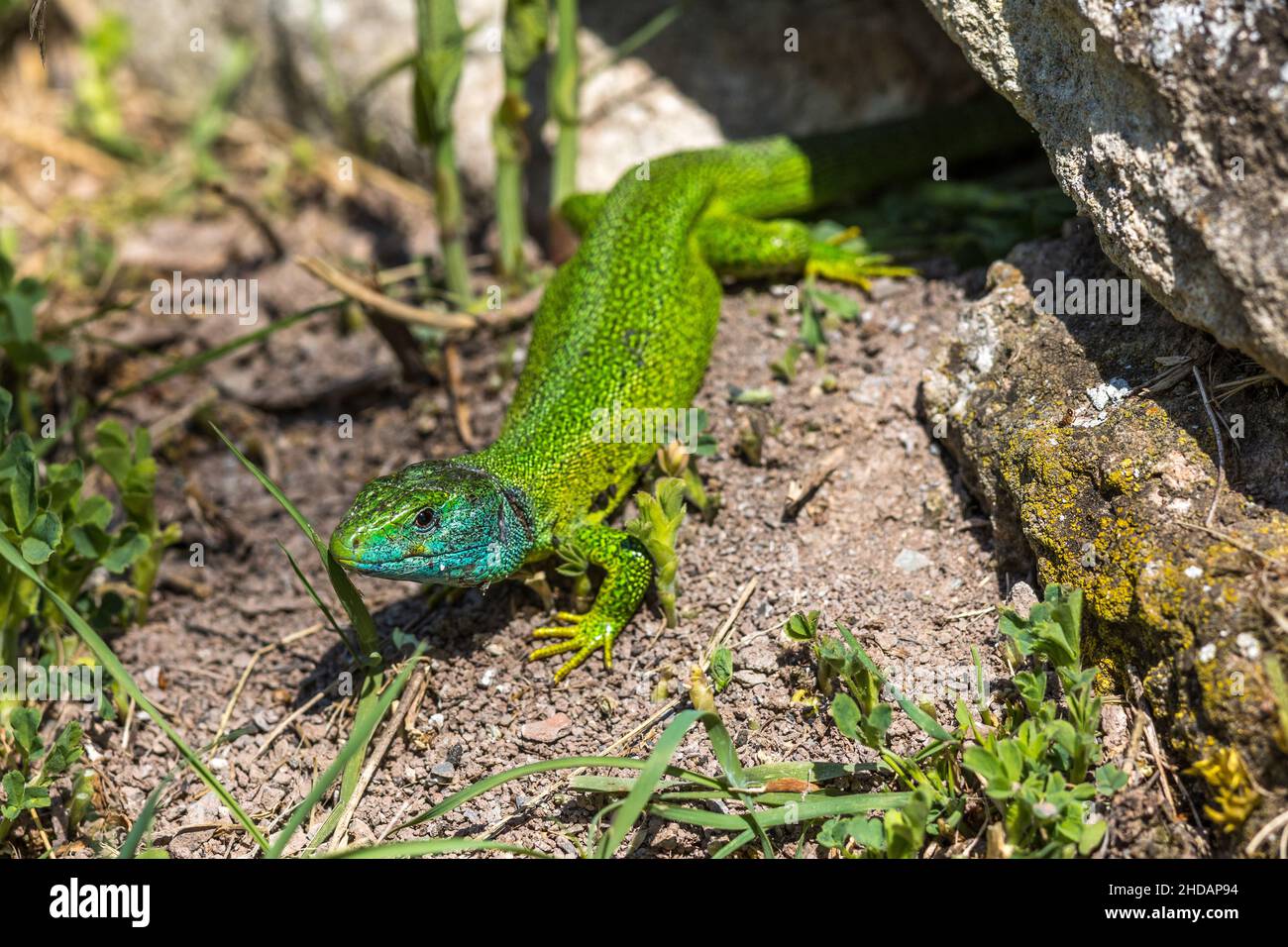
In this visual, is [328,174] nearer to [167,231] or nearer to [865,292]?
[167,231]

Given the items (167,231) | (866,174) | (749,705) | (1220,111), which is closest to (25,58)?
(167,231)

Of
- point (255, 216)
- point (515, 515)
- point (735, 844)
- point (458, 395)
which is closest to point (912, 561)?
point (735, 844)

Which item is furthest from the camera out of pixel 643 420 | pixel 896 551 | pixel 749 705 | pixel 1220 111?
pixel 643 420

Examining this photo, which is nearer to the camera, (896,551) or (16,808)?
(16,808)

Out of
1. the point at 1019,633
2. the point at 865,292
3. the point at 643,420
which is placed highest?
the point at 865,292

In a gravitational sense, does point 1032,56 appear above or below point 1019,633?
above

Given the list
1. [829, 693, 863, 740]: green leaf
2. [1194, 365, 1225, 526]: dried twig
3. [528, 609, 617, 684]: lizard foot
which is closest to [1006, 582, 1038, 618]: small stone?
[1194, 365, 1225, 526]: dried twig

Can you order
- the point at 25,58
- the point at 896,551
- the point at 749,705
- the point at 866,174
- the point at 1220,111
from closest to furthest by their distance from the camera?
1. the point at 1220,111
2. the point at 749,705
3. the point at 896,551
4. the point at 866,174
5. the point at 25,58
